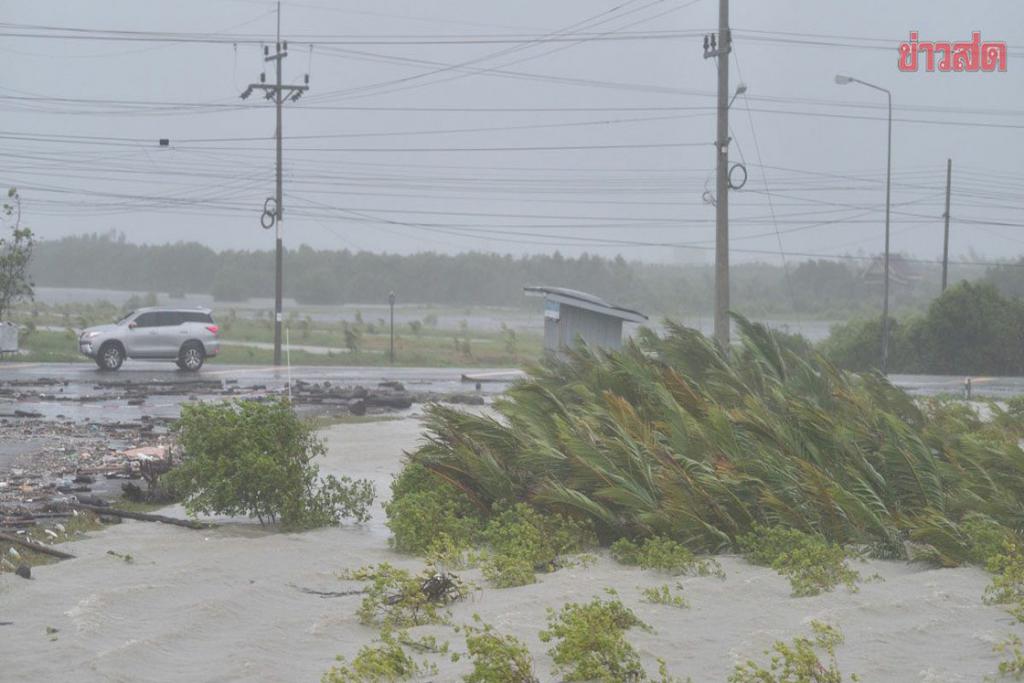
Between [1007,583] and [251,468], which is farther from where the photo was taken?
[251,468]

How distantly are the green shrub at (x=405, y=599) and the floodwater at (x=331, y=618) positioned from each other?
0.14 meters

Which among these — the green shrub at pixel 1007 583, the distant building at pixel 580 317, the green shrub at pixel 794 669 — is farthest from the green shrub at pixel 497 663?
the distant building at pixel 580 317

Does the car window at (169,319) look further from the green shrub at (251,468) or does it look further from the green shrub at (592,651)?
the green shrub at (592,651)

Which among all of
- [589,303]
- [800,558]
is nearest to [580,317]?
[589,303]

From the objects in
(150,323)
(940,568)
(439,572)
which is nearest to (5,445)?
(439,572)

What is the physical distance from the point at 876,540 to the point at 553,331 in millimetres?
13959

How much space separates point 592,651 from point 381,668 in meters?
1.24

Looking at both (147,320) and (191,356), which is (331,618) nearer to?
(191,356)

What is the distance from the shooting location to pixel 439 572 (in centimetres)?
1088

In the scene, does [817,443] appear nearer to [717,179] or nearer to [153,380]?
[717,179]

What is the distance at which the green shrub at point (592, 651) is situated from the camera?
24.7 ft

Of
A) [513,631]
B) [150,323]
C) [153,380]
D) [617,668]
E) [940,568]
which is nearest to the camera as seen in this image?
[617,668]

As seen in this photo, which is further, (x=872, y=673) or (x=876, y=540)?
(x=876, y=540)

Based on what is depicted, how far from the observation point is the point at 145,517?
14000mm
